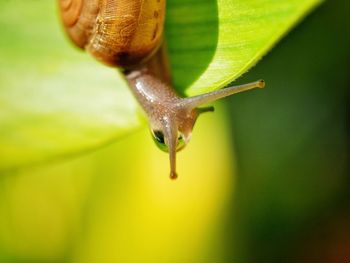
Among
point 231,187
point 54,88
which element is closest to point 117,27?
point 54,88

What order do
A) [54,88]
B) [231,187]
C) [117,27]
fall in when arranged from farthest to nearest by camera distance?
1. [231,187]
2. [54,88]
3. [117,27]

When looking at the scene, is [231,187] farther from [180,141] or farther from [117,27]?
[117,27]

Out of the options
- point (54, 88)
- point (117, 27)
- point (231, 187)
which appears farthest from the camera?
point (231, 187)

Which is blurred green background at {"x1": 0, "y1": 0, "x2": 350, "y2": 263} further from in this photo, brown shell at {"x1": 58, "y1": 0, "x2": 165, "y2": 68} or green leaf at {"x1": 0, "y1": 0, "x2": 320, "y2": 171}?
brown shell at {"x1": 58, "y1": 0, "x2": 165, "y2": 68}

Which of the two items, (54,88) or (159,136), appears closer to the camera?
(159,136)

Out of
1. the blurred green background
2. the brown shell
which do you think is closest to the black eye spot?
the brown shell

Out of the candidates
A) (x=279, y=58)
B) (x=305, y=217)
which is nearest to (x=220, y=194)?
(x=305, y=217)
